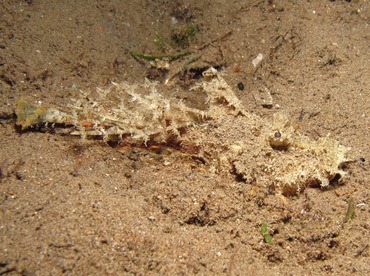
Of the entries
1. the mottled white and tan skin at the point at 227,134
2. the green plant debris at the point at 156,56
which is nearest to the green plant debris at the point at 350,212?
the mottled white and tan skin at the point at 227,134

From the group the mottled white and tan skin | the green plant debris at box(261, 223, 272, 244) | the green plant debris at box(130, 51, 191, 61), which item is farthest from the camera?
the green plant debris at box(130, 51, 191, 61)

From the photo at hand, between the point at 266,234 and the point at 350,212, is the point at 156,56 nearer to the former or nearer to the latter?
the point at 266,234

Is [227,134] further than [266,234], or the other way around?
[227,134]

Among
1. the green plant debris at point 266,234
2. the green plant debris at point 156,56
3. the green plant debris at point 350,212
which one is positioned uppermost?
the green plant debris at point 156,56

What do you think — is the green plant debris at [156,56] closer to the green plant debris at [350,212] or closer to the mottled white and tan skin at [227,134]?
the mottled white and tan skin at [227,134]

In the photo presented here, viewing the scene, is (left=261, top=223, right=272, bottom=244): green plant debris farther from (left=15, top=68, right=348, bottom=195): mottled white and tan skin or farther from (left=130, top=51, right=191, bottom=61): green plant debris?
(left=130, top=51, right=191, bottom=61): green plant debris

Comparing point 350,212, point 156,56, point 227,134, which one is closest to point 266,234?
point 350,212

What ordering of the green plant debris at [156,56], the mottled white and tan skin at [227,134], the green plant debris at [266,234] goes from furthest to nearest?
the green plant debris at [156,56] < the mottled white and tan skin at [227,134] < the green plant debris at [266,234]

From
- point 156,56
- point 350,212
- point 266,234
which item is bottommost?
point 266,234

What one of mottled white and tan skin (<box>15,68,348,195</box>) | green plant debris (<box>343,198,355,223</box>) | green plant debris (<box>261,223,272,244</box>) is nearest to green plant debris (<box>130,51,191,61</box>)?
mottled white and tan skin (<box>15,68,348,195</box>)

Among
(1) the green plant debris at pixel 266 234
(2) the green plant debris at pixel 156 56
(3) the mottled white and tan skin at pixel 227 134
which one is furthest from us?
(2) the green plant debris at pixel 156 56

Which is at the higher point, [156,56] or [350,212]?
[156,56]

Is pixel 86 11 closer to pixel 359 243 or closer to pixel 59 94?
pixel 59 94
